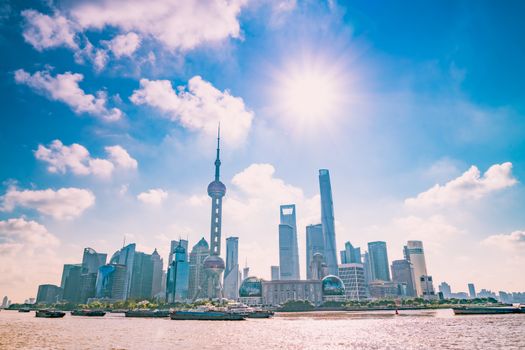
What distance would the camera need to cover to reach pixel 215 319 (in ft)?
597

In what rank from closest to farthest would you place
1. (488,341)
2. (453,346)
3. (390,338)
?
(453,346) < (488,341) < (390,338)

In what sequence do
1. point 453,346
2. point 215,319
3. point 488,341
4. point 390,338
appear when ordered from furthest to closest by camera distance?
point 215,319 < point 390,338 < point 488,341 < point 453,346

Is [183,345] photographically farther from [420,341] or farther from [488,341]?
[488,341]

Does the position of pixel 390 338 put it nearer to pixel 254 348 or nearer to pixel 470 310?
pixel 254 348

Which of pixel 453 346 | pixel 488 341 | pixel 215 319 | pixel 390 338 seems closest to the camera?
pixel 453 346

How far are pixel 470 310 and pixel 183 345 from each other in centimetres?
17390

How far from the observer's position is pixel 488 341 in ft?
245

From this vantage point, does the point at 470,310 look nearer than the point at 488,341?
No

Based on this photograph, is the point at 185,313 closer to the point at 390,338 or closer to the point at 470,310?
the point at 390,338

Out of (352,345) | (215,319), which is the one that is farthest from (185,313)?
(352,345)

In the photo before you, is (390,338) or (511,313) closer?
(390,338)

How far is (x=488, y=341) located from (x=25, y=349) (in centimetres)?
9267

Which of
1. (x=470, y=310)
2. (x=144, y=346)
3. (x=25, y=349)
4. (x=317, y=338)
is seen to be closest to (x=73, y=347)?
(x=25, y=349)

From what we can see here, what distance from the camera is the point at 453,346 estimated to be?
227 feet
